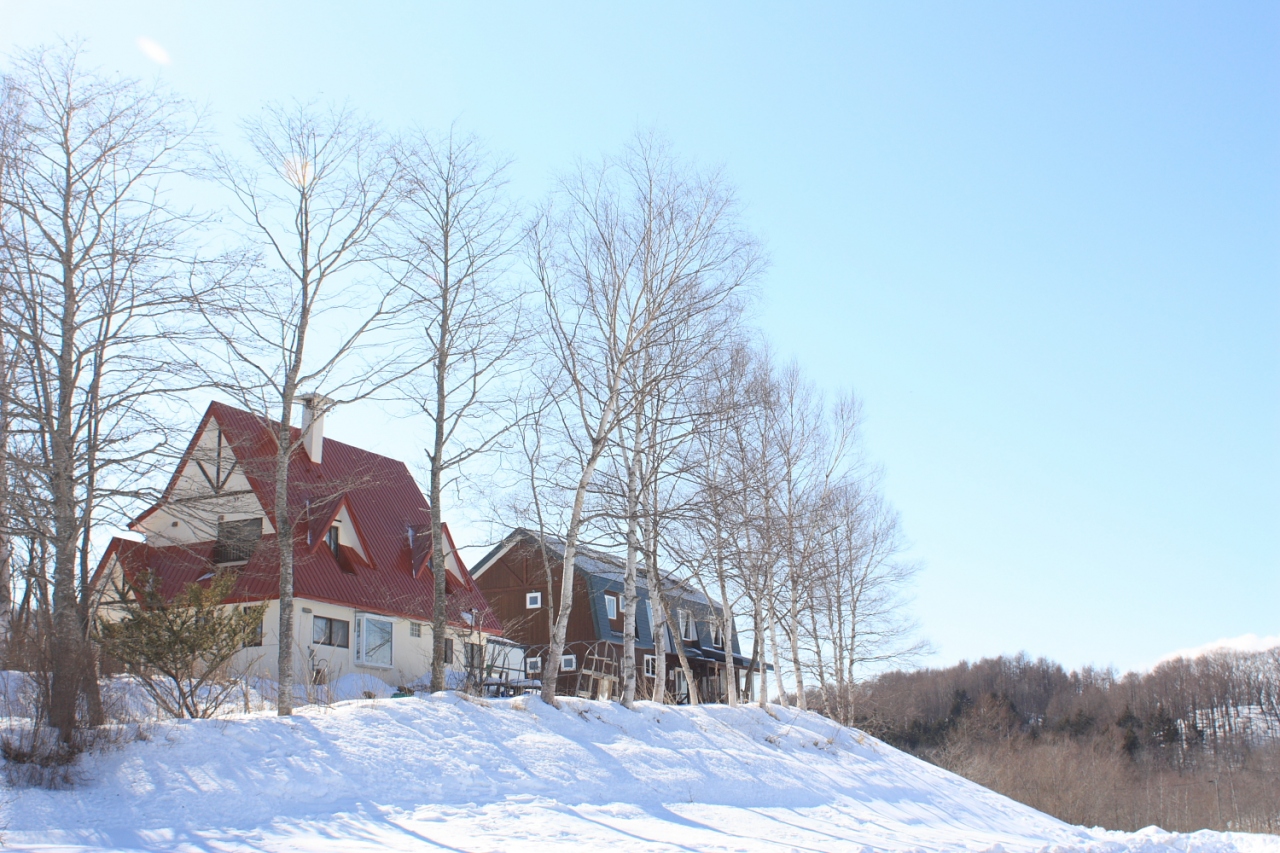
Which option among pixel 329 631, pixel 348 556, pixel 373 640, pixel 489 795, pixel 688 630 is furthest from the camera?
pixel 688 630

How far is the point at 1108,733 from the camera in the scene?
63.0 m

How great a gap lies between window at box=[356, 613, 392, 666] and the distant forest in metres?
14.0

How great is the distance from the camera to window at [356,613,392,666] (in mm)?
25234

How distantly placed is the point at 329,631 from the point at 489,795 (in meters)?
14.4

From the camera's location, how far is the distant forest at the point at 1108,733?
3688 cm

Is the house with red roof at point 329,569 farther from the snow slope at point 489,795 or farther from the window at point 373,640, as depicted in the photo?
the snow slope at point 489,795

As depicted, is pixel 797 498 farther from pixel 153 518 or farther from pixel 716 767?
pixel 153 518

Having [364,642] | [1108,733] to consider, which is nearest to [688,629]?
[364,642]

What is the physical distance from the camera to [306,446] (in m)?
27.6

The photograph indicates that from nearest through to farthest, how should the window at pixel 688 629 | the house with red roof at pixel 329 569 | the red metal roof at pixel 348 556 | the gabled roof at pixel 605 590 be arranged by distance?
the house with red roof at pixel 329 569 < the red metal roof at pixel 348 556 < the gabled roof at pixel 605 590 < the window at pixel 688 629

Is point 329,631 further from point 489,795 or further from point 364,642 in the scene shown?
point 489,795

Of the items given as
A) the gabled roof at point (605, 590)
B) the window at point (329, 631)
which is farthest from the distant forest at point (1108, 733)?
the window at point (329, 631)

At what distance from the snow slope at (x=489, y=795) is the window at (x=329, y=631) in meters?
10.2

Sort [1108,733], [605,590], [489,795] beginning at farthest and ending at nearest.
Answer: [1108,733], [605,590], [489,795]
